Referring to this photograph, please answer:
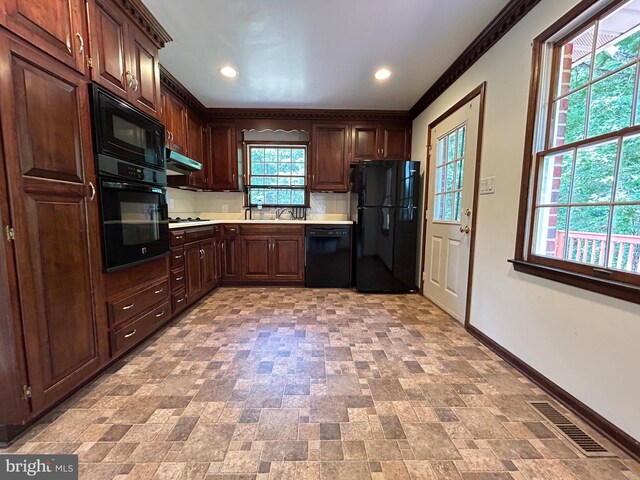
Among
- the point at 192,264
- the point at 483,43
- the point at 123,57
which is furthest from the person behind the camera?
the point at 192,264

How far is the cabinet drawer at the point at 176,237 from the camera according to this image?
2431 millimetres

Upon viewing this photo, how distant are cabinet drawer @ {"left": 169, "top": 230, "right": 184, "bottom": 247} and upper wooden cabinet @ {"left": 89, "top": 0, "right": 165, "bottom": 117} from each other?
0.98 metres

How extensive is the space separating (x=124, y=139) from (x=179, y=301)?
1.49 meters

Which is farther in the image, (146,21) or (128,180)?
(146,21)

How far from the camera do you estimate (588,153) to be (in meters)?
1.42

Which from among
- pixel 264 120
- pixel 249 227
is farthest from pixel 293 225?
pixel 264 120

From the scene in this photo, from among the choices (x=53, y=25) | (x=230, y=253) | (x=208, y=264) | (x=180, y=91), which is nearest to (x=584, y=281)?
(x=53, y=25)

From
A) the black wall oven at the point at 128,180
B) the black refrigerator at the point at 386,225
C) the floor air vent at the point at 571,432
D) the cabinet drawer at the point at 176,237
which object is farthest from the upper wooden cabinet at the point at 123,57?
the floor air vent at the point at 571,432

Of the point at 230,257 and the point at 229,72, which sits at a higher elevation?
the point at 229,72

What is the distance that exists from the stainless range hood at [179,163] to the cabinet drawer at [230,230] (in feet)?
2.62

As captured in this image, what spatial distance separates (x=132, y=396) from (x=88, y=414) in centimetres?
19

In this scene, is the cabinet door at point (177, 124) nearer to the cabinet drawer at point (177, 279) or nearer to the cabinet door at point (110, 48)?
the cabinet door at point (110, 48)

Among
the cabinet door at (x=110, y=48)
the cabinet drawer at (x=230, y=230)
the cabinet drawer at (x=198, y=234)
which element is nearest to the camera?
the cabinet door at (x=110, y=48)

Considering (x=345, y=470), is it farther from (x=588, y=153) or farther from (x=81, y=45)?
(x=81, y=45)
